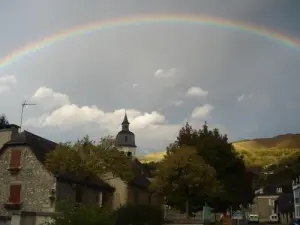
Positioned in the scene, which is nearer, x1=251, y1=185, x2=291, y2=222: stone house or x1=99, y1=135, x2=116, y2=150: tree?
x1=99, y1=135, x2=116, y2=150: tree

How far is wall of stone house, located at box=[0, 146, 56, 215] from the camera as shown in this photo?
40.2 meters

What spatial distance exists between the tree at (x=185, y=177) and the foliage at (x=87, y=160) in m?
4.13

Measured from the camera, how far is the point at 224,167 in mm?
47188

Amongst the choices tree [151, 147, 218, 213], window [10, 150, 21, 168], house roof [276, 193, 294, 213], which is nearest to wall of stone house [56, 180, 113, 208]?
window [10, 150, 21, 168]

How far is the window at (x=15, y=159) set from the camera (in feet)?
139

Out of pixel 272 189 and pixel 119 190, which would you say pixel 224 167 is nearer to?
pixel 119 190

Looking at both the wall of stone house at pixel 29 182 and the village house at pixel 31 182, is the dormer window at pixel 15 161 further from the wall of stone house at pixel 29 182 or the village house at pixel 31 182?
the wall of stone house at pixel 29 182

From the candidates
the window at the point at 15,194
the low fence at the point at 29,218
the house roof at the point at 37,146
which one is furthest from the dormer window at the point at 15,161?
the low fence at the point at 29,218

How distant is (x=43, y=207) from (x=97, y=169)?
7.06 metres

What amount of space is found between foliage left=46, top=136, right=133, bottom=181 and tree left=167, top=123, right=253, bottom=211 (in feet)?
24.0

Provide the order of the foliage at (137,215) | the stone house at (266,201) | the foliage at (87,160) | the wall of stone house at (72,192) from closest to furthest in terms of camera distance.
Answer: the foliage at (137,215), the foliage at (87,160), the wall of stone house at (72,192), the stone house at (266,201)

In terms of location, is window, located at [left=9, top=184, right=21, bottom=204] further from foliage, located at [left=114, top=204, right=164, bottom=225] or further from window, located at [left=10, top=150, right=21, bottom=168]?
foliage, located at [left=114, top=204, right=164, bottom=225]

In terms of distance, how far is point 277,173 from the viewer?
13375 centimetres

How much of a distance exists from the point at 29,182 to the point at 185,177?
16.3 metres
